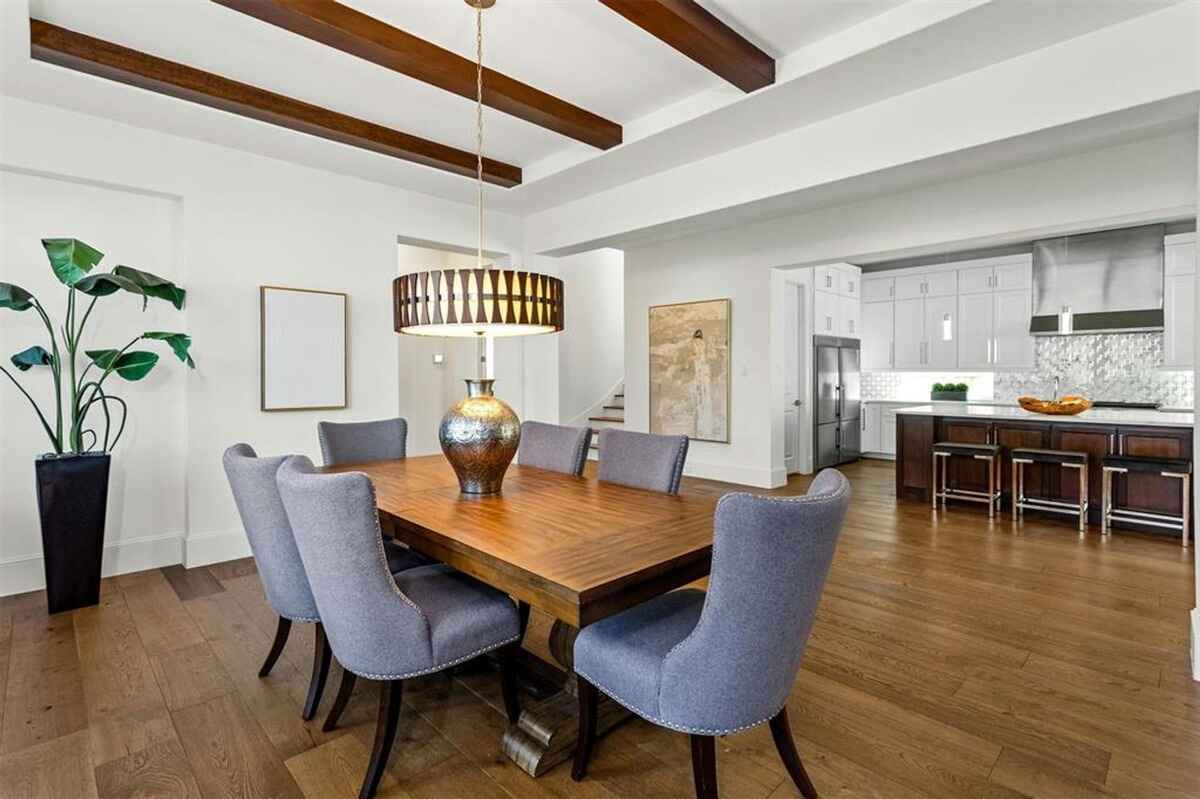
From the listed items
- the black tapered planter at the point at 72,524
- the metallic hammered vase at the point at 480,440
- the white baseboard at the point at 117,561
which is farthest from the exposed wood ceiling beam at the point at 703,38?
the white baseboard at the point at 117,561

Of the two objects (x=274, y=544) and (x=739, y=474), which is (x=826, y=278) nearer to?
(x=739, y=474)

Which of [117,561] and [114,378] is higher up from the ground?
[114,378]

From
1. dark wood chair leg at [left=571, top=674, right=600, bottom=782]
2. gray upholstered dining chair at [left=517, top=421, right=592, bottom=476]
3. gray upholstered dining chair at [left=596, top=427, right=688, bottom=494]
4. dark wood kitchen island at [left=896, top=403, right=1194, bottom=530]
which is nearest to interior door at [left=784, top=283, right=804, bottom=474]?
dark wood kitchen island at [left=896, top=403, right=1194, bottom=530]

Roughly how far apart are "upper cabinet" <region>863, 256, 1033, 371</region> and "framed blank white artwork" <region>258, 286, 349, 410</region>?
6704mm

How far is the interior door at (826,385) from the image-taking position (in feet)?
22.7

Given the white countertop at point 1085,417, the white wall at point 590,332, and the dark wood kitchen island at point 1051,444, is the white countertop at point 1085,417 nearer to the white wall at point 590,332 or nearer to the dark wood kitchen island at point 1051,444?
the dark wood kitchen island at point 1051,444

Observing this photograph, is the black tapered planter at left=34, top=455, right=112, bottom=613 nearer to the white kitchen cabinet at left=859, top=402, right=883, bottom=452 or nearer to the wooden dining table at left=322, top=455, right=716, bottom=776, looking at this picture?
the wooden dining table at left=322, top=455, right=716, bottom=776

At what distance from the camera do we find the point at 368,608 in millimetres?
1621

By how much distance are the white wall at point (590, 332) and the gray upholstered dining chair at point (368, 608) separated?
→ 5.79 metres

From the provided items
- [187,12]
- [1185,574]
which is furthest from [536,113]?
[1185,574]

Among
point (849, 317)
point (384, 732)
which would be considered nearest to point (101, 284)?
point (384, 732)

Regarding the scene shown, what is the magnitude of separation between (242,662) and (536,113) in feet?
10.2

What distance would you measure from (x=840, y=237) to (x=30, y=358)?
5.46 metres

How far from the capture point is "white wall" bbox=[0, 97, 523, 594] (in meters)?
3.32
